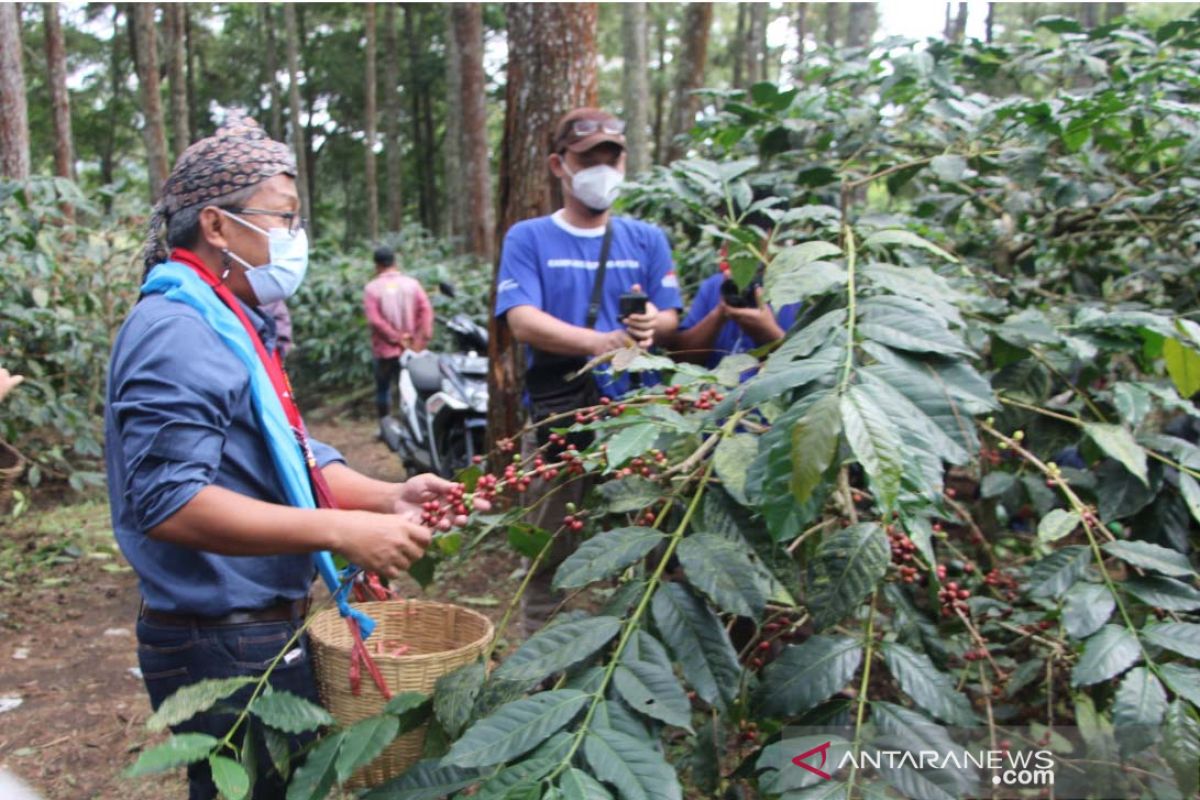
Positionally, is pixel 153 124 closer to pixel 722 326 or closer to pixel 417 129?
pixel 722 326

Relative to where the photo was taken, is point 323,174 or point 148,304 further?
point 323,174

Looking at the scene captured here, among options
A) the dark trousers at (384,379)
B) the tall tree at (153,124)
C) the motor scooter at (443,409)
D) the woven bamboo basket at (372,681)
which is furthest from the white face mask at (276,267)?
the tall tree at (153,124)

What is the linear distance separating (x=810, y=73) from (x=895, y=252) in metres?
1.57

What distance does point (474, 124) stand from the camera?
530 inches

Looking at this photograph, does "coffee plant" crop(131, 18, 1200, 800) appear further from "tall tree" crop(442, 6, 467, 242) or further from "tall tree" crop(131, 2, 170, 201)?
"tall tree" crop(442, 6, 467, 242)

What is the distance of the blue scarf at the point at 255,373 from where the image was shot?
6.41 ft

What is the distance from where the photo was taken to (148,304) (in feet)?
6.34

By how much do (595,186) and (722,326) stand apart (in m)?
0.73

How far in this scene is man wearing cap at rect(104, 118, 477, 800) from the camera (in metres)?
1.80

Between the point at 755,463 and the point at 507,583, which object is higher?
the point at 755,463

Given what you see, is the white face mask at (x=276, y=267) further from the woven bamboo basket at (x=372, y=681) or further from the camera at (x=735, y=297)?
the camera at (x=735, y=297)

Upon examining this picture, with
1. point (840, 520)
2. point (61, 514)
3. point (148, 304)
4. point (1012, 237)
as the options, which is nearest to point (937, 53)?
point (1012, 237)

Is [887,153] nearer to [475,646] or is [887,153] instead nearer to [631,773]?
[475,646]

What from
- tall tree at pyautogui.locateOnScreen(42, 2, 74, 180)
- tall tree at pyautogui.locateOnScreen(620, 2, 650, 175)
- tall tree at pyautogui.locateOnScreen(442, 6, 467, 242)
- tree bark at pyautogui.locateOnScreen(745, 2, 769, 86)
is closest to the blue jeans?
tall tree at pyautogui.locateOnScreen(620, 2, 650, 175)
